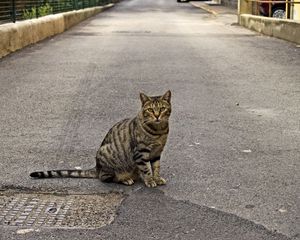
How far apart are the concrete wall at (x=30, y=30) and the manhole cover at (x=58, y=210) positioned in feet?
31.4

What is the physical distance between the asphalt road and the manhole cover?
0.39ft

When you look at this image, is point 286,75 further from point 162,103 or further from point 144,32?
point 144,32

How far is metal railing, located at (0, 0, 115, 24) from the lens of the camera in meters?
16.2

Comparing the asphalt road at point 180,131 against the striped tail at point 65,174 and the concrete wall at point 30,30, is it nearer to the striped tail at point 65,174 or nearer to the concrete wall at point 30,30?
the striped tail at point 65,174

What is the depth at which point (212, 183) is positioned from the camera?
536 centimetres

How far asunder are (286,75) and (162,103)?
24.3ft

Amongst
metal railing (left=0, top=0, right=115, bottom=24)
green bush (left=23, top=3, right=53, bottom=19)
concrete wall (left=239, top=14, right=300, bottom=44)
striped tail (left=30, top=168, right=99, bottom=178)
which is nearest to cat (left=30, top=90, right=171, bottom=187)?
striped tail (left=30, top=168, right=99, bottom=178)

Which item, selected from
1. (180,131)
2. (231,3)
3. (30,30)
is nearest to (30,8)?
(30,30)

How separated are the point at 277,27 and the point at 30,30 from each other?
7.58 m

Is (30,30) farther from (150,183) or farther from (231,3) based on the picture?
(231,3)

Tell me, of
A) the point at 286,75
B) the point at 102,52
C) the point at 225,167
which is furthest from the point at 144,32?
the point at 225,167

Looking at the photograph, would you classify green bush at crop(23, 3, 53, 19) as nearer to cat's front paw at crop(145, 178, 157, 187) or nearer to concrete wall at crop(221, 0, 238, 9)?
cat's front paw at crop(145, 178, 157, 187)

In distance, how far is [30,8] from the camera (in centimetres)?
1983

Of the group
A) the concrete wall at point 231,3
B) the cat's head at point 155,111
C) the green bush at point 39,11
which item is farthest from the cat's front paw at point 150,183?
the concrete wall at point 231,3
